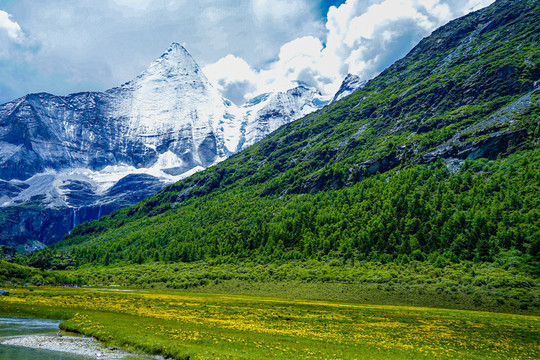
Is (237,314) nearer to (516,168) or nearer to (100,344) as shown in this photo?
(100,344)


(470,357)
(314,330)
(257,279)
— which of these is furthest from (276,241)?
(470,357)

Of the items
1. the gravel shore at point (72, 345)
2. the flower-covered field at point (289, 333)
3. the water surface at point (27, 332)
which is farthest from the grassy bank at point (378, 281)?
the gravel shore at point (72, 345)

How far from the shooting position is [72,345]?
108 feet

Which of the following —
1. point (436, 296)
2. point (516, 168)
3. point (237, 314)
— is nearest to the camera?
point (237, 314)

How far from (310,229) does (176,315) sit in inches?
5254

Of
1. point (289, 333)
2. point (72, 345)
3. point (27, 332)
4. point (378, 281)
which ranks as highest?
point (27, 332)

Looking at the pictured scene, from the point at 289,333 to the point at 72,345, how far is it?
80.8ft

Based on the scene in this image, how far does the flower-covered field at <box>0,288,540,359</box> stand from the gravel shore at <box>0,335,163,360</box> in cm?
136

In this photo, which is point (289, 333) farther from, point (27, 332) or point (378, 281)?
point (378, 281)

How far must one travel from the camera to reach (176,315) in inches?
1996

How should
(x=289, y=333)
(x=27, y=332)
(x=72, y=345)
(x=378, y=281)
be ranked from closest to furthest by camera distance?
(x=72, y=345) < (x=27, y=332) < (x=289, y=333) < (x=378, y=281)

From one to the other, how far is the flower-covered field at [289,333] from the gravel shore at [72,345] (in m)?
1.36

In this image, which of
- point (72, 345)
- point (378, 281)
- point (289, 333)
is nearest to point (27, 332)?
point (72, 345)

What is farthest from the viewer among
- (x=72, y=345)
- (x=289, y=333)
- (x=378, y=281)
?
(x=378, y=281)
